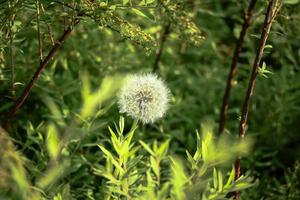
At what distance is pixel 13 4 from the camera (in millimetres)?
2207

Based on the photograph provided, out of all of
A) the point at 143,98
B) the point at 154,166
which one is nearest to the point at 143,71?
the point at 143,98

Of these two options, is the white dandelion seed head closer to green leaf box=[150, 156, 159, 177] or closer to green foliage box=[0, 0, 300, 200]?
green foliage box=[0, 0, 300, 200]

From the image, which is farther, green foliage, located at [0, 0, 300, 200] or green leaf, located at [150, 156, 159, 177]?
green foliage, located at [0, 0, 300, 200]

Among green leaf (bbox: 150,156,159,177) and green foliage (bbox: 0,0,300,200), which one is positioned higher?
green leaf (bbox: 150,156,159,177)

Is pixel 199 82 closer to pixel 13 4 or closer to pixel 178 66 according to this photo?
pixel 178 66

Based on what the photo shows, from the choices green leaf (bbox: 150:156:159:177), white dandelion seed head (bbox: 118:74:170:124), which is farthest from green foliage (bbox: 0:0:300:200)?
green leaf (bbox: 150:156:159:177)

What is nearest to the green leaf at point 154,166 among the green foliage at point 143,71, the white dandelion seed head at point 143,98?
the green foliage at point 143,71

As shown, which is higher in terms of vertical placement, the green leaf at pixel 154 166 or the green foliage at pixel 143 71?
the green leaf at pixel 154 166

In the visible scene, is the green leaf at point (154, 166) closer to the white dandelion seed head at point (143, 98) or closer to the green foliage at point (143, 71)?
the green foliage at point (143, 71)

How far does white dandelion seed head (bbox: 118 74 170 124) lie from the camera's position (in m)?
2.17

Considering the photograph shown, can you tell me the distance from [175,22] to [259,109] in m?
1.42

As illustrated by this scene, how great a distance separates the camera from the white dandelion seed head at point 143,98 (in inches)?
85.3

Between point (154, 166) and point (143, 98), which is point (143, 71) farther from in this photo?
point (154, 166)

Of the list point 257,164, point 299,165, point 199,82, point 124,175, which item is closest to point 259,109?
point 199,82
